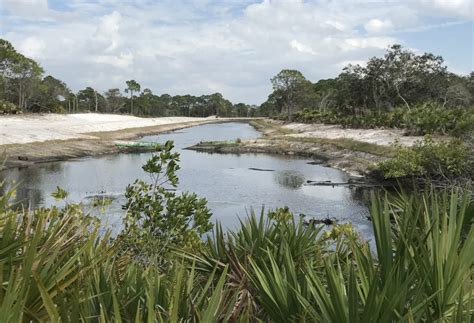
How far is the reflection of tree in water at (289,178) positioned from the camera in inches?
1173

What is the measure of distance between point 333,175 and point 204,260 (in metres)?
28.9

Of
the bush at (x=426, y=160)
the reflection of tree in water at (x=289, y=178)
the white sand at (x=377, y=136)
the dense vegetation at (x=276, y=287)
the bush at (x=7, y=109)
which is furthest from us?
the bush at (x=7, y=109)

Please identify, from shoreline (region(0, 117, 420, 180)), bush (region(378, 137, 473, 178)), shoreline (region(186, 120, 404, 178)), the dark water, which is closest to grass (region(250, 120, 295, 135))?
shoreline (region(186, 120, 404, 178))

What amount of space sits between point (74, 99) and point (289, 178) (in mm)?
78412

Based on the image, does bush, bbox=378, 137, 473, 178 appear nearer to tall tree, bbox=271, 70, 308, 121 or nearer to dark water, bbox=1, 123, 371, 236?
dark water, bbox=1, 123, 371, 236

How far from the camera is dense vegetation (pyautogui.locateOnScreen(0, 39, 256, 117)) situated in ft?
216

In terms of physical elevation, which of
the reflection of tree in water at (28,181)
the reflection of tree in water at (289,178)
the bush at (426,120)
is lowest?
the reflection of tree in water at (28,181)

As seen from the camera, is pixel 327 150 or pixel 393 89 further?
pixel 393 89

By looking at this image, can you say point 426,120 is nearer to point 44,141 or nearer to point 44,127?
point 44,141

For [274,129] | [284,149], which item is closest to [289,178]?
[284,149]

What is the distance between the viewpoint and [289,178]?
106ft

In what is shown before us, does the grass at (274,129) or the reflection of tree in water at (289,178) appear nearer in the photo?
the reflection of tree in water at (289,178)

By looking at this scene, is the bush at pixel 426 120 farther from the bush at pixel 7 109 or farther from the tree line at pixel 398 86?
the bush at pixel 7 109

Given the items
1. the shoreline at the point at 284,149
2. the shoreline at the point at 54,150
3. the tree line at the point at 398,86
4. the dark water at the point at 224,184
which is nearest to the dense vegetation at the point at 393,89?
the tree line at the point at 398,86
